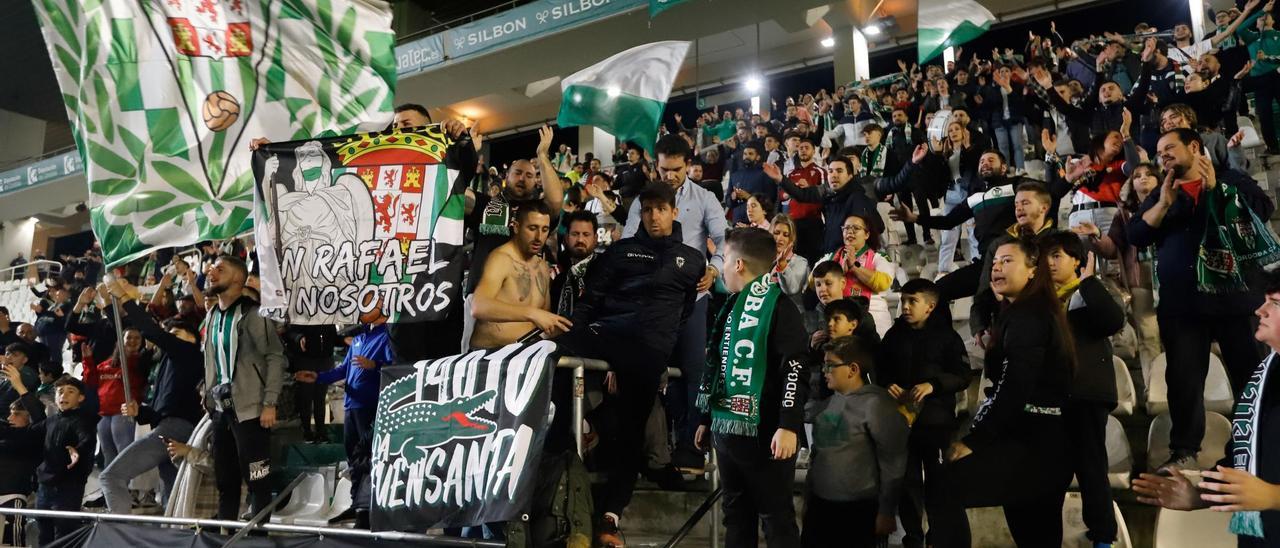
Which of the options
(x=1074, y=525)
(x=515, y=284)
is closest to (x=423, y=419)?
(x=515, y=284)

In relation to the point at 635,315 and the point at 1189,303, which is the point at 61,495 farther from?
the point at 1189,303

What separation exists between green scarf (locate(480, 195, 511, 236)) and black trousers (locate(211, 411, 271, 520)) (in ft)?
6.01

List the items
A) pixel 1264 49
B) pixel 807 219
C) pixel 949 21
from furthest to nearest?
pixel 1264 49, pixel 807 219, pixel 949 21

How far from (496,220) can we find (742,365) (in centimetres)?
167

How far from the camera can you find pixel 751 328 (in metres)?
3.83

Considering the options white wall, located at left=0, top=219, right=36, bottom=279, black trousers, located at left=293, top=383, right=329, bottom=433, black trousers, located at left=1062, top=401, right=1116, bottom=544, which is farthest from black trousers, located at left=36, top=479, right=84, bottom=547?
white wall, located at left=0, top=219, right=36, bottom=279

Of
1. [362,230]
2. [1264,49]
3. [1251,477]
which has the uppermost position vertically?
[1264,49]

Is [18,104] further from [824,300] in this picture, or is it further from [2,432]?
[824,300]

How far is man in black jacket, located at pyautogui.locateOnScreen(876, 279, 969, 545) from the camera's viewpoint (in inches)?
162

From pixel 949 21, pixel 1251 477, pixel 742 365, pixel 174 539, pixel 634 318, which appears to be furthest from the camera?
pixel 949 21

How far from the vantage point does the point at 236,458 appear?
532cm

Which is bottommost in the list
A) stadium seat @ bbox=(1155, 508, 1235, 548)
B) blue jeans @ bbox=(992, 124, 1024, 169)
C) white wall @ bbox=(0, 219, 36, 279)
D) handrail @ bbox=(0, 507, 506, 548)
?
stadium seat @ bbox=(1155, 508, 1235, 548)

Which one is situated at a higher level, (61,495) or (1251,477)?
(1251,477)

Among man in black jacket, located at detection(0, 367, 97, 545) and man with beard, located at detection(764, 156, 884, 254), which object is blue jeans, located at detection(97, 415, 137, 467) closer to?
man in black jacket, located at detection(0, 367, 97, 545)
